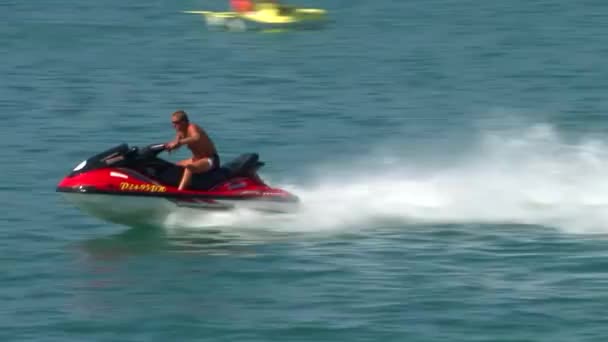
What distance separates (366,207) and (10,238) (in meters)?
5.12

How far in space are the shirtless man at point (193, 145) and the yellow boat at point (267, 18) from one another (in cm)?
2706

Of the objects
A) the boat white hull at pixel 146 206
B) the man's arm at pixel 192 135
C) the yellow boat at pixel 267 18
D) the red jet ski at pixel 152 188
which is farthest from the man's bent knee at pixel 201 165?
the yellow boat at pixel 267 18

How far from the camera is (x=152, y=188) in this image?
18.9 meters

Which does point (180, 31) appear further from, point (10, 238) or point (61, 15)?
point (10, 238)

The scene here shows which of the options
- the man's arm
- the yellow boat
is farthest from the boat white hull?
the yellow boat

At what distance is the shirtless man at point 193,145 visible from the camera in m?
19.0

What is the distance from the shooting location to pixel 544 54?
1631 inches

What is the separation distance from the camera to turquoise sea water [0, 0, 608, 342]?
638 inches

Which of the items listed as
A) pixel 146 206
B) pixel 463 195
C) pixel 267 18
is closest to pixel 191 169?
pixel 146 206

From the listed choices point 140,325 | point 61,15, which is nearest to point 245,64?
point 61,15

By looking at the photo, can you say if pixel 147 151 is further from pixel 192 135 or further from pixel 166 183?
pixel 192 135

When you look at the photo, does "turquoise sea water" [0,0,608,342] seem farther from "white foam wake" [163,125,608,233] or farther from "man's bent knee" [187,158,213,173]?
"man's bent knee" [187,158,213,173]

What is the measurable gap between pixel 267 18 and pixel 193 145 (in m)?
27.5

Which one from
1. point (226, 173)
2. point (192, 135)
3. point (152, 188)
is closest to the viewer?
point (152, 188)
